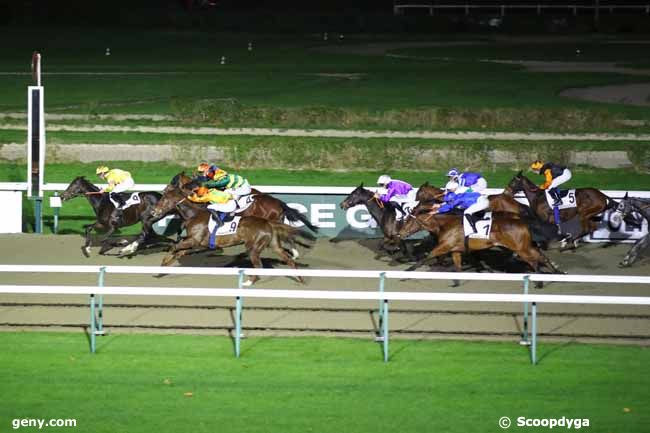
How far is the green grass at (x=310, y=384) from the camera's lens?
352 inches

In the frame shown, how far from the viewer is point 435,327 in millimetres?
11758

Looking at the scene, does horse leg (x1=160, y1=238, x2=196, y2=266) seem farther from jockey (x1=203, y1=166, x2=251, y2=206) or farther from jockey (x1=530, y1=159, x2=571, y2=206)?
jockey (x1=530, y1=159, x2=571, y2=206)

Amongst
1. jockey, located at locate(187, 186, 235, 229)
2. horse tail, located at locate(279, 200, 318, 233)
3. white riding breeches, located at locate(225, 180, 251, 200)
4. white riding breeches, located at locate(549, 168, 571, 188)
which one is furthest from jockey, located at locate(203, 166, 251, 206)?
white riding breeches, located at locate(549, 168, 571, 188)

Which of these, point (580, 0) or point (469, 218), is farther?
point (580, 0)

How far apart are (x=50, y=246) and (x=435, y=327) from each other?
649 centimetres

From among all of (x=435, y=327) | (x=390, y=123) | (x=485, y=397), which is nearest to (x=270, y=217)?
(x=435, y=327)

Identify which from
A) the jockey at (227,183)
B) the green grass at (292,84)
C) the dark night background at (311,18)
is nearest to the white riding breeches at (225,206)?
the jockey at (227,183)

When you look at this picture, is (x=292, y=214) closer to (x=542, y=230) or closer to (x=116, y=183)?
(x=116, y=183)

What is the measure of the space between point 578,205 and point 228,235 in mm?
5170

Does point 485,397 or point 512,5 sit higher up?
point 512,5

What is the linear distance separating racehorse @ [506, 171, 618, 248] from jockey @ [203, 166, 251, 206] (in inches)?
146

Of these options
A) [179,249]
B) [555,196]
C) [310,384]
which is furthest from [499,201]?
[310,384]

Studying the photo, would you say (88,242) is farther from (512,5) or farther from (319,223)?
(512,5)

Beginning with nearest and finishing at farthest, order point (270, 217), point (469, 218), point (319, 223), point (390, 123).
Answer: point (469, 218) → point (270, 217) → point (319, 223) → point (390, 123)
